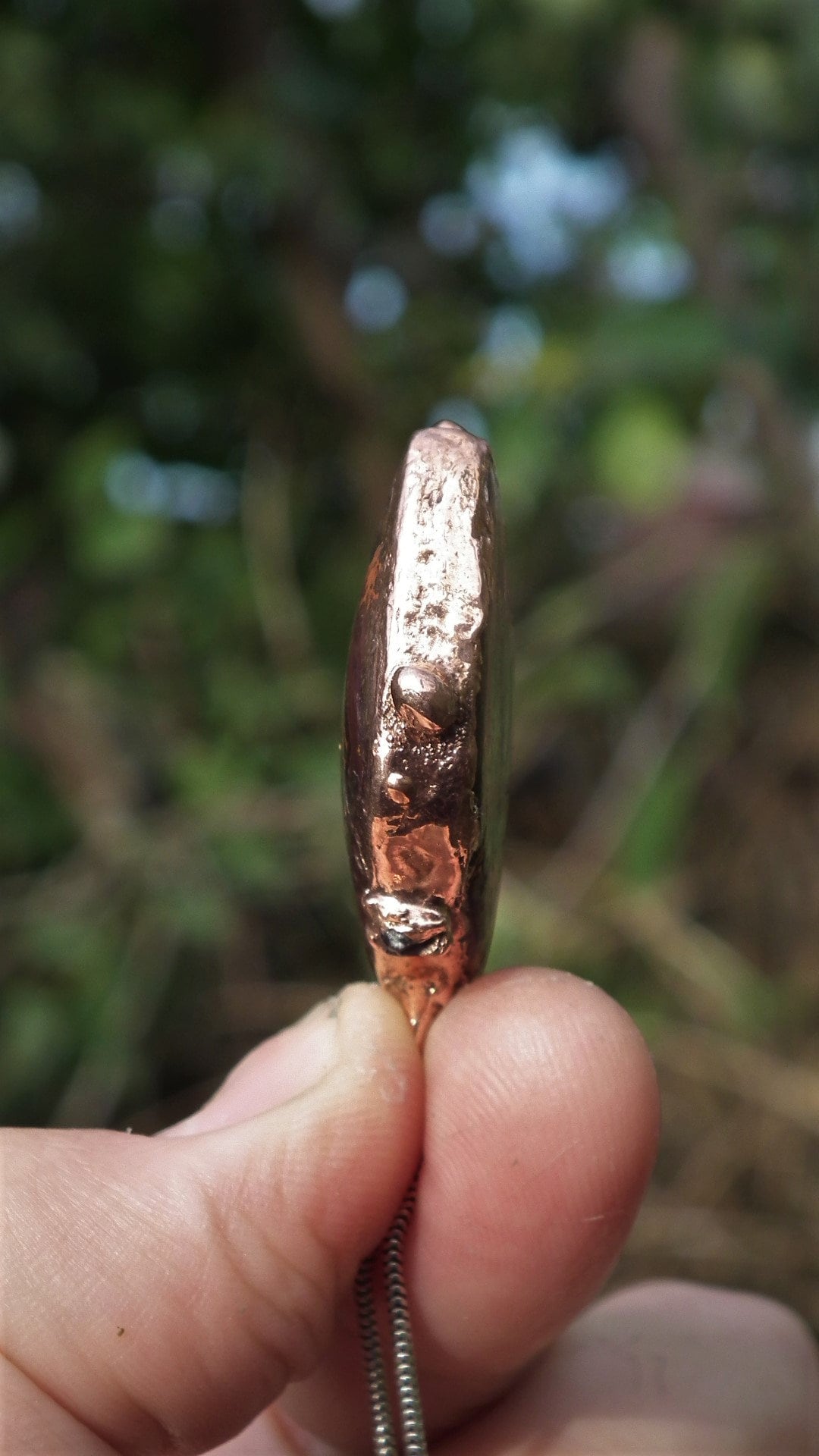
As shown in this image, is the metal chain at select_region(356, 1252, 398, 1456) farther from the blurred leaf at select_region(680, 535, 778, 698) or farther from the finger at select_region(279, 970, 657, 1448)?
the blurred leaf at select_region(680, 535, 778, 698)

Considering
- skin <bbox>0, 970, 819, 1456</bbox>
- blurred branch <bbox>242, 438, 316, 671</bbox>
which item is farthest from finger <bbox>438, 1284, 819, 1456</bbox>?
blurred branch <bbox>242, 438, 316, 671</bbox>

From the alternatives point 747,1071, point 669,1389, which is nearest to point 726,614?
point 747,1071

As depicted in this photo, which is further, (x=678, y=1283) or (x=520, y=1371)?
(x=678, y=1283)

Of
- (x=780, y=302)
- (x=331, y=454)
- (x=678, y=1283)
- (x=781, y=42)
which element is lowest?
(x=678, y=1283)

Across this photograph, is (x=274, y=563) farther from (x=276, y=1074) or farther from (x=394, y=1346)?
(x=394, y=1346)

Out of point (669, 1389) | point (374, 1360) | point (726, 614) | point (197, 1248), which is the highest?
point (726, 614)

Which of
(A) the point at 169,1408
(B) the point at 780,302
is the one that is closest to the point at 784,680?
(B) the point at 780,302

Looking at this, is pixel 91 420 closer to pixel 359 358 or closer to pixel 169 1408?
pixel 359 358
